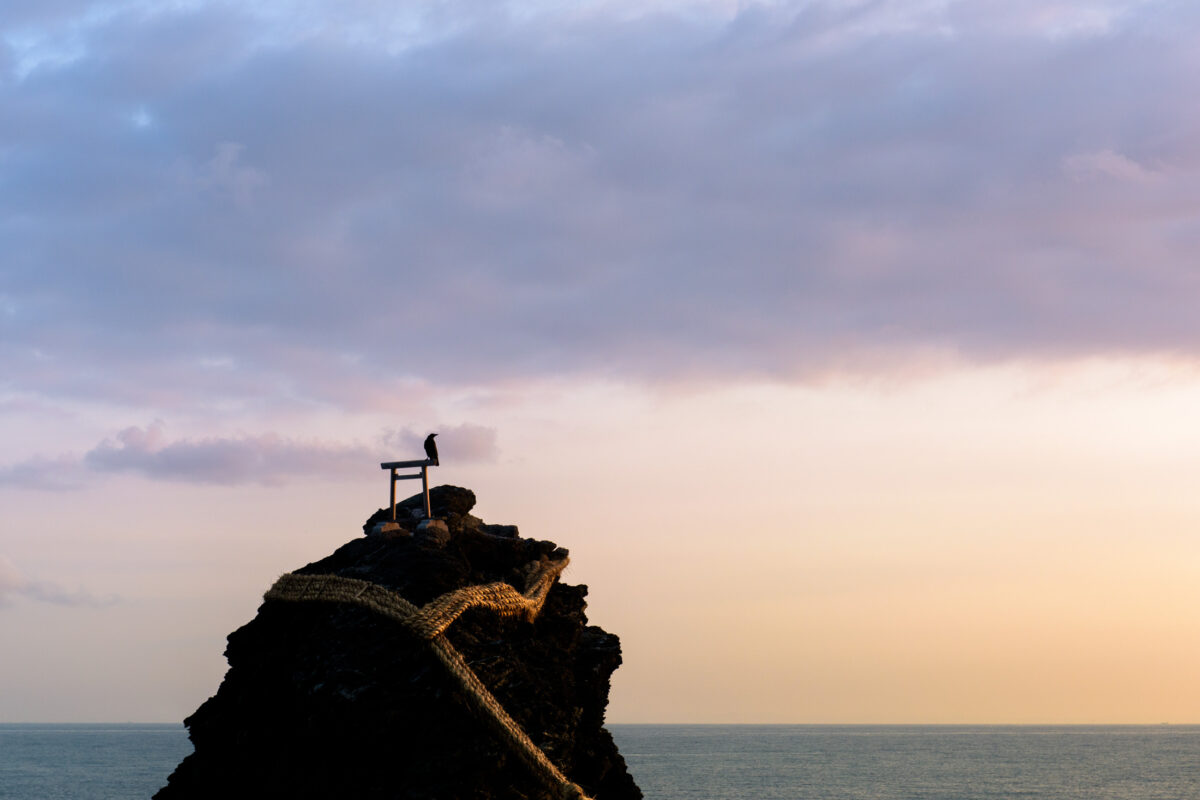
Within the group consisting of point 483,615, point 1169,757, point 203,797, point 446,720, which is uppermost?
point 483,615

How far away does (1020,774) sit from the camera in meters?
123

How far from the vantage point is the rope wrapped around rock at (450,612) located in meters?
14.8

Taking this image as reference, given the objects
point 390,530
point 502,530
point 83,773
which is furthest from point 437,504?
point 83,773

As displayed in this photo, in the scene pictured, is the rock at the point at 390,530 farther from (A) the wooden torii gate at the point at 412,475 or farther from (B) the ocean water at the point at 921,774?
(B) the ocean water at the point at 921,774

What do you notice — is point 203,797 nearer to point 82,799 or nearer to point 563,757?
point 563,757

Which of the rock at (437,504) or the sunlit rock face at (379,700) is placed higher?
the rock at (437,504)

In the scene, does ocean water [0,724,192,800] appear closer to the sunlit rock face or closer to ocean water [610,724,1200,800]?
ocean water [610,724,1200,800]

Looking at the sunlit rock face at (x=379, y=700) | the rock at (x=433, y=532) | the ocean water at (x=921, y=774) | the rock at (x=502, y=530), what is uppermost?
the rock at (x=502, y=530)

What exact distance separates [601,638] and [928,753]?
162144 mm

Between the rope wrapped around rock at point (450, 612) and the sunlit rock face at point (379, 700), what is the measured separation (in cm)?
15

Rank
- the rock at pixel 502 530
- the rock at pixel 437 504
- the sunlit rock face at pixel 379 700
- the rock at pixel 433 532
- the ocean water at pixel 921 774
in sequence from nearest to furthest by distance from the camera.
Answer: the sunlit rock face at pixel 379 700 → the rock at pixel 433 532 → the rock at pixel 437 504 → the rock at pixel 502 530 → the ocean water at pixel 921 774

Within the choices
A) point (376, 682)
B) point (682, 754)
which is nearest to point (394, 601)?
point (376, 682)

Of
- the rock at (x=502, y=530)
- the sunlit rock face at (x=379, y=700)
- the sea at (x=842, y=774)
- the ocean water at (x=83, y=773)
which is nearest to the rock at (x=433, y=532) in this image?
the sunlit rock face at (x=379, y=700)

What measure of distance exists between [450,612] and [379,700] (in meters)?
1.45
